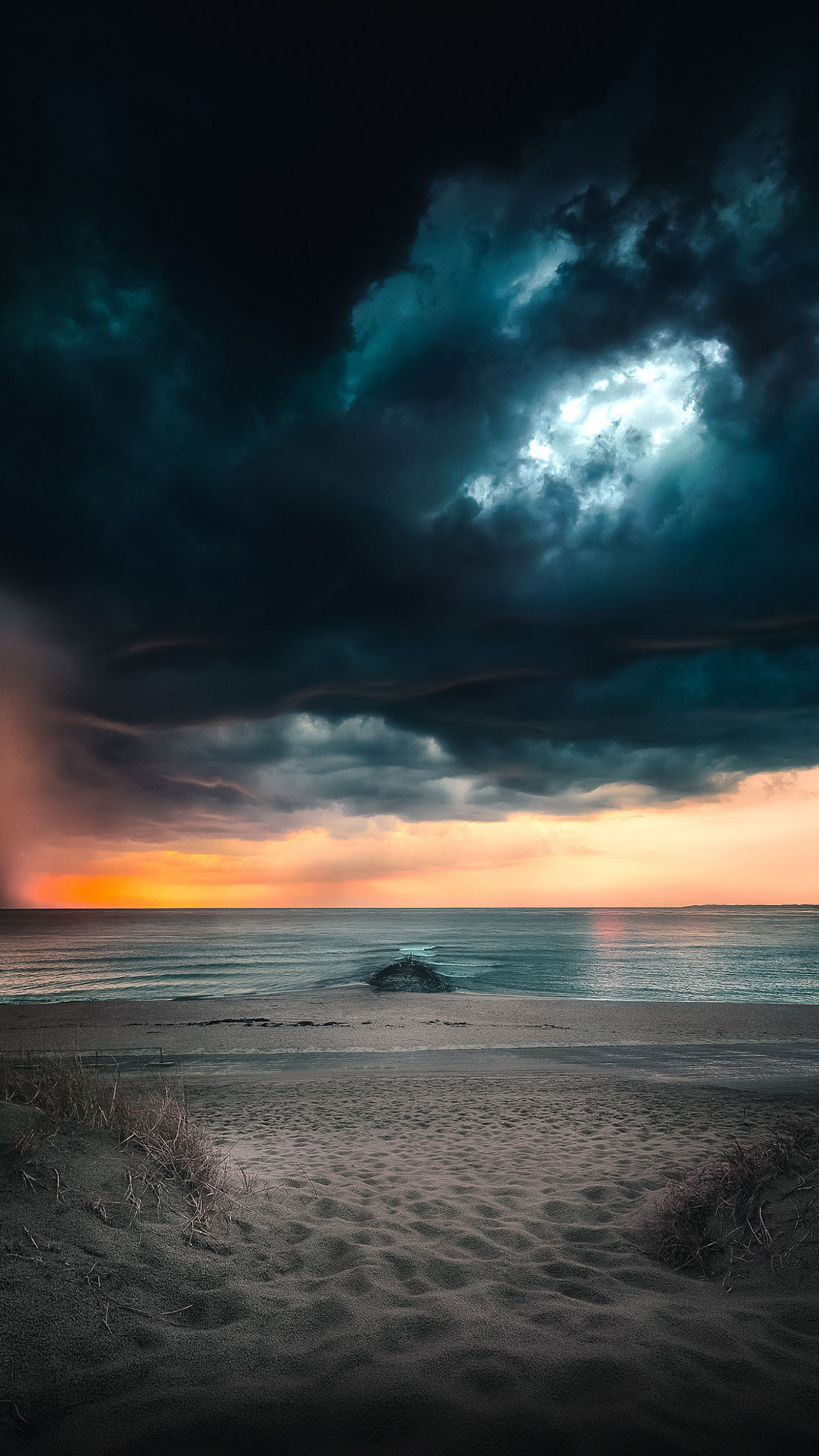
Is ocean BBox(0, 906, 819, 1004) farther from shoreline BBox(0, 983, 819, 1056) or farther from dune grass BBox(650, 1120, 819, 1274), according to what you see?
dune grass BBox(650, 1120, 819, 1274)

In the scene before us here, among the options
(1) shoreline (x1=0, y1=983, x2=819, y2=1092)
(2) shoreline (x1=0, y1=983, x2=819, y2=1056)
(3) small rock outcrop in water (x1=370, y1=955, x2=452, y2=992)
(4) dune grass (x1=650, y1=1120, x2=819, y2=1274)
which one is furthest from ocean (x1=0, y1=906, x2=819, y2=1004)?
(4) dune grass (x1=650, y1=1120, x2=819, y2=1274)

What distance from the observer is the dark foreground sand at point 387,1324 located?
295 cm

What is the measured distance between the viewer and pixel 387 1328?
3775 mm

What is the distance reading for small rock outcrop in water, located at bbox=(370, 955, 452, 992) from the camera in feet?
113

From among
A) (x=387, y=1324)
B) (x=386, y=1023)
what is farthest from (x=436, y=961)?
(x=387, y=1324)

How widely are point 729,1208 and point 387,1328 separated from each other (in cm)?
274

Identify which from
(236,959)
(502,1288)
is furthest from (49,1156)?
(236,959)

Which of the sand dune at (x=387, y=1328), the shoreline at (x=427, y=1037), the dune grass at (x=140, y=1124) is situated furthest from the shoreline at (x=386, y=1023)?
the sand dune at (x=387, y=1328)

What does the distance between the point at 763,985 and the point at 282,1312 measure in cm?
4134

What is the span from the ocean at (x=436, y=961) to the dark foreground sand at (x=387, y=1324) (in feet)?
95.6

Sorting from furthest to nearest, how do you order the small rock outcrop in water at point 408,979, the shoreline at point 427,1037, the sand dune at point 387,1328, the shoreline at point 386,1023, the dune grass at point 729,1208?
the small rock outcrop in water at point 408,979
the shoreline at point 386,1023
the shoreline at point 427,1037
the dune grass at point 729,1208
the sand dune at point 387,1328

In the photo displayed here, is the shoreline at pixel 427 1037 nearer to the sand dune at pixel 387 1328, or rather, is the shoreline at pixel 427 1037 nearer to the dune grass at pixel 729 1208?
the sand dune at pixel 387 1328

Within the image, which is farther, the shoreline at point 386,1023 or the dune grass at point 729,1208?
the shoreline at point 386,1023

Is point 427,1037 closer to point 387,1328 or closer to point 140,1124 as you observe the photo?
point 140,1124
